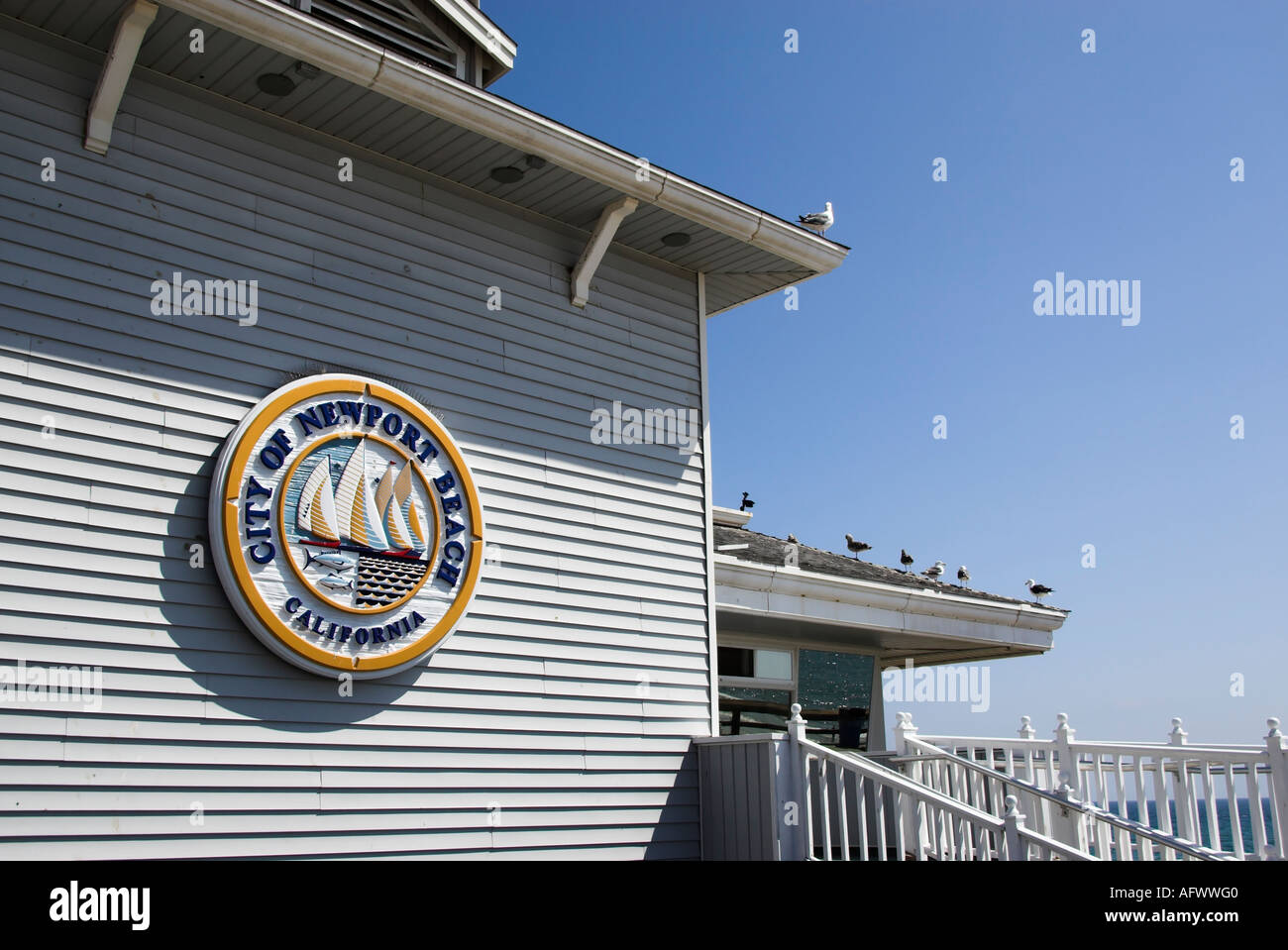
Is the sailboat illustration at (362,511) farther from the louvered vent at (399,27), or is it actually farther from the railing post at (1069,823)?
the railing post at (1069,823)

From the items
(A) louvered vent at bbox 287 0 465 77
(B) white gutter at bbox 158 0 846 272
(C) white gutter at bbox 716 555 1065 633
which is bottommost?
(C) white gutter at bbox 716 555 1065 633

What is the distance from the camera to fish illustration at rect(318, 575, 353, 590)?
22.7 ft

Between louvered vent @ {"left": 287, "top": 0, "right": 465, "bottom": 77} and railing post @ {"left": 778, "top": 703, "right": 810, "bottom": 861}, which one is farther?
louvered vent @ {"left": 287, "top": 0, "right": 465, "bottom": 77}

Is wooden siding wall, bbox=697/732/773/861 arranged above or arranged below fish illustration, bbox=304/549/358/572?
below

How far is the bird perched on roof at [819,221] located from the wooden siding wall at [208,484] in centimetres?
134

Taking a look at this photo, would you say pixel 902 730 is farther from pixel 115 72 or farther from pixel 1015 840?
pixel 115 72

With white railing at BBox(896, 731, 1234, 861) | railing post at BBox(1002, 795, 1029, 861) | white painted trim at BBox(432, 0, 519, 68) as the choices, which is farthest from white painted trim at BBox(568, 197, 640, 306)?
white railing at BBox(896, 731, 1234, 861)

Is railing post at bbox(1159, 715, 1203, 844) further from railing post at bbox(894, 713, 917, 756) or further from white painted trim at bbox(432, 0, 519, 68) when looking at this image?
white painted trim at bbox(432, 0, 519, 68)

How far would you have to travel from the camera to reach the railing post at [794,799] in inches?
308

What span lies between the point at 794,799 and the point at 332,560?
3563 mm

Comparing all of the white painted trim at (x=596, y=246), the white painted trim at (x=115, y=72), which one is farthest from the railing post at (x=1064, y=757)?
the white painted trim at (x=115, y=72)

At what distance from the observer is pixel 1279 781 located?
365 inches

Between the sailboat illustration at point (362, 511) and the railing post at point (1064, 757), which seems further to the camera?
the railing post at point (1064, 757)
